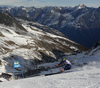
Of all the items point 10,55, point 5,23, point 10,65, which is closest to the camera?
point 10,65

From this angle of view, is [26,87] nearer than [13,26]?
Yes

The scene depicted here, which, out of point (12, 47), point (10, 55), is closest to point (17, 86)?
point (10, 55)

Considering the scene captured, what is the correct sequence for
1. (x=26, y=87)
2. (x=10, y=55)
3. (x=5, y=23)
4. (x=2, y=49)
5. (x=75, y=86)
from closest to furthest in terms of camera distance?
(x=75, y=86), (x=26, y=87), (x=10, y=55), (x=2, y=49), (x=5, y=23)

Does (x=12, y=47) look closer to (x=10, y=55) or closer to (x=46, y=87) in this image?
(x=10, y=55)

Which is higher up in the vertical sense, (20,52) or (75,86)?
(75,86)

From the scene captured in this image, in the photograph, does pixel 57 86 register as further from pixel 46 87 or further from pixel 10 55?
pixel 10 55

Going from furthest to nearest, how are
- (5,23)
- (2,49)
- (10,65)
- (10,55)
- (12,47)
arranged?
(5,23), (12,47), (2,49), (10,55), (10,65)

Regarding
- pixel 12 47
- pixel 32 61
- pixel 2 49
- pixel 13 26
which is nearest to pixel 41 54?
pixel 32 61

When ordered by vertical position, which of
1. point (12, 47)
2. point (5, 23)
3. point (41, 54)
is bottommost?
point (41, 54)

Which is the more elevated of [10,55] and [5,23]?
[5,23]
